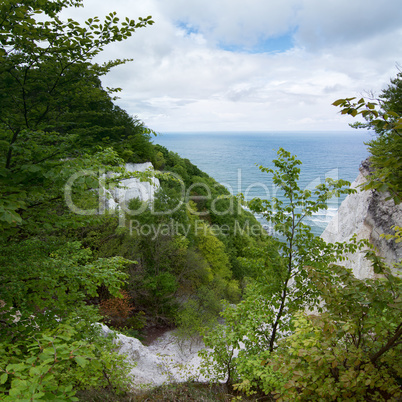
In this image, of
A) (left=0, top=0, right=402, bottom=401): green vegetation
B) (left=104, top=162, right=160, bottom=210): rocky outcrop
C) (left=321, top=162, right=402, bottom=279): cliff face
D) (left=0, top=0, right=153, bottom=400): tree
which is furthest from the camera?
(left=104, top=162, right=160, bottom=210): rocky outcrop

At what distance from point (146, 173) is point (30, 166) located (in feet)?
6.72

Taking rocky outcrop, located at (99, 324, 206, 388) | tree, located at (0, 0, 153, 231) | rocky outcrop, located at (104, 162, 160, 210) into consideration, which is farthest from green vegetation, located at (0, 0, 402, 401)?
rocky outcrop, located at (104, 162, 160, 210)

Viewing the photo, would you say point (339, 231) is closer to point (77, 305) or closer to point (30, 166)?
point (77, 305)

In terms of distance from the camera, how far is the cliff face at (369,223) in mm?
13352

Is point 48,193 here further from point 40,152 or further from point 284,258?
point 284,258

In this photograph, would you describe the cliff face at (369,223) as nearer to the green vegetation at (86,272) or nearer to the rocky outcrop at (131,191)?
the green vegetation at (86,272)

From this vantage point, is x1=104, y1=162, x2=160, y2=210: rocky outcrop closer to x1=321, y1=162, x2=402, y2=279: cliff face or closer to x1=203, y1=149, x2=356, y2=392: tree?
x1=321, y1=162, x2=402, y2=279: cliff face

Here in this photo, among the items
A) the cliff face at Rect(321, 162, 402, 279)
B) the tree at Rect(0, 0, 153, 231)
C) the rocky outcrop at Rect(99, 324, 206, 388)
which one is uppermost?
the tree at Rect(0, 0, 153, 231)

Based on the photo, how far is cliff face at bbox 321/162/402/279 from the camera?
1335 centimetres

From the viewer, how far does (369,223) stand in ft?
49.6

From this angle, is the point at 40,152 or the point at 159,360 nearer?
the point at 40,152

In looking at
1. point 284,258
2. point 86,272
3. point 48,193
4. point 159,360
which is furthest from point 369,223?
point 48,193

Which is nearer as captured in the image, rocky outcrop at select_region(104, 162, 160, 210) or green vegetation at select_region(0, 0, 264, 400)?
green vegetation at select_region(0, 0, 264, 400)

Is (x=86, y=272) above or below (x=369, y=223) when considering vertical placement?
above
